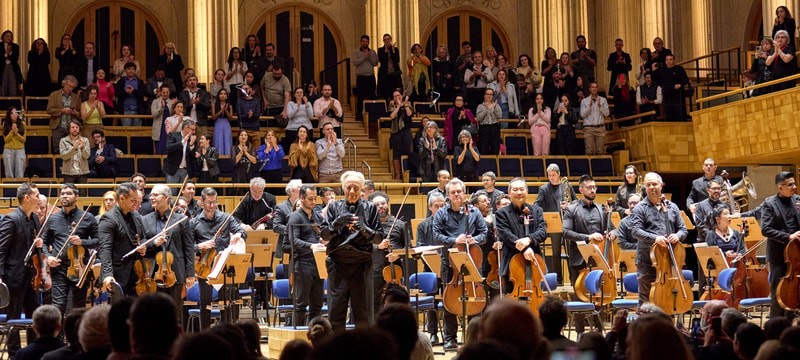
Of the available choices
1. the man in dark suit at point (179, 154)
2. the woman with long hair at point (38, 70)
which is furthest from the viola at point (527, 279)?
the woman with long hair at point (38, 70)

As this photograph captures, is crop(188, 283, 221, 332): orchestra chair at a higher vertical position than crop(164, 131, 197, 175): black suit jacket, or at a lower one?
lower

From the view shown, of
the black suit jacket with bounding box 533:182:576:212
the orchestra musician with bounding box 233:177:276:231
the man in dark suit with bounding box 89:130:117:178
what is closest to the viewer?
the orchestra musician with bounding box 233:177:276:231

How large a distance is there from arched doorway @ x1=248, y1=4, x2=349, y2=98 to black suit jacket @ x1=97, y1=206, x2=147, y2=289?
1460 centimetres

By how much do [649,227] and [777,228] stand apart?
57.7 inches

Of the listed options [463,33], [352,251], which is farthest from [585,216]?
[463,33]

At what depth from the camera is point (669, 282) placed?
9.70 meters

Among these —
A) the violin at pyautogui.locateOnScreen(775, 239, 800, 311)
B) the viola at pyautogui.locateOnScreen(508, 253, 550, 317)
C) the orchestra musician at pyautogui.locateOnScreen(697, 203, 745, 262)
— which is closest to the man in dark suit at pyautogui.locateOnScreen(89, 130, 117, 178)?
the viola at pyautogui.locateOnScreen(508, 253, 550, 317)

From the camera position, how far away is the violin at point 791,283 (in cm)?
1001

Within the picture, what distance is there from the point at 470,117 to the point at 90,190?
643 cm

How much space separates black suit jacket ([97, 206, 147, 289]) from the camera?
9.32 metres

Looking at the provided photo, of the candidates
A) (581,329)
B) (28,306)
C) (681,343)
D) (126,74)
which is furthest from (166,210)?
(126,74)

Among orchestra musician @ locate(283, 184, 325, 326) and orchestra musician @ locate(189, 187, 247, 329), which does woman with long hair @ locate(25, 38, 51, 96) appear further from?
orchestra musician @ locate(283, 184, 325, 326)

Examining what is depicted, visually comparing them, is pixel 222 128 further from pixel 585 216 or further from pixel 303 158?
pixel 585 216

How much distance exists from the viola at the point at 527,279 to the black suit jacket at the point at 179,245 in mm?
3051
